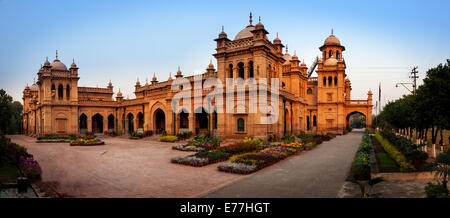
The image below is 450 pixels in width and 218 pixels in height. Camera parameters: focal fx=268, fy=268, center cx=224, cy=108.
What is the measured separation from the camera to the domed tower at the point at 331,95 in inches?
1801

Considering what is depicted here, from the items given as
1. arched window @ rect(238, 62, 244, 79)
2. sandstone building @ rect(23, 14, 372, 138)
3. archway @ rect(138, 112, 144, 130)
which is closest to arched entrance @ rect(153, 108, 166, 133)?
sandstone building @ rect(23, 14, 372, 138)

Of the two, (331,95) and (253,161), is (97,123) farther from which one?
(253,161)

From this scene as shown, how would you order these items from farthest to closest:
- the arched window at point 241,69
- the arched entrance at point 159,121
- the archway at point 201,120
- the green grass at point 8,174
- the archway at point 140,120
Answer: the archway at point 140,120 < the arched entrance at point 159,121 < the archway at point 201,120 < the arched window at point 241,69 < the green grass at point 8,174

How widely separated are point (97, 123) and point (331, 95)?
42.0 meters

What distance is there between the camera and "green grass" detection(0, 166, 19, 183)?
11285mm

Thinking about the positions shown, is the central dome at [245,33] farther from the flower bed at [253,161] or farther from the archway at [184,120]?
the flower bed at [253,161]

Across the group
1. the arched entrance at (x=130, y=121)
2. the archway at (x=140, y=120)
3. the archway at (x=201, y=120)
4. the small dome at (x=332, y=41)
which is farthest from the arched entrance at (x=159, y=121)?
the small dome at (x=332, y=41)

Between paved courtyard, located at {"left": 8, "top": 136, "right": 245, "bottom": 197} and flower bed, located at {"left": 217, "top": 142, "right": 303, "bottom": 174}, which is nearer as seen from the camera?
paved courtyard, located at {"left": 8, "top": 136, "right": 245, "bottom": 197}

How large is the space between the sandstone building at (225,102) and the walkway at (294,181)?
1023cm

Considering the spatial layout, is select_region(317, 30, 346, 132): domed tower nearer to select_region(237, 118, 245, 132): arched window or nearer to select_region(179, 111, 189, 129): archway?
select_region(179, 111, 189, 129): archway

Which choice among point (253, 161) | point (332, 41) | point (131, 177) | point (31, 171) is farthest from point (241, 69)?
point (332, 41)

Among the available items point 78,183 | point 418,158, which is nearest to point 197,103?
point 78,183

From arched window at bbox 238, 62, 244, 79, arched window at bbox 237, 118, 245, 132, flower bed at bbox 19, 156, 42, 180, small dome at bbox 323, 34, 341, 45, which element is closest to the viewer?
flower bed at bbox 19, 156, 42, 180
